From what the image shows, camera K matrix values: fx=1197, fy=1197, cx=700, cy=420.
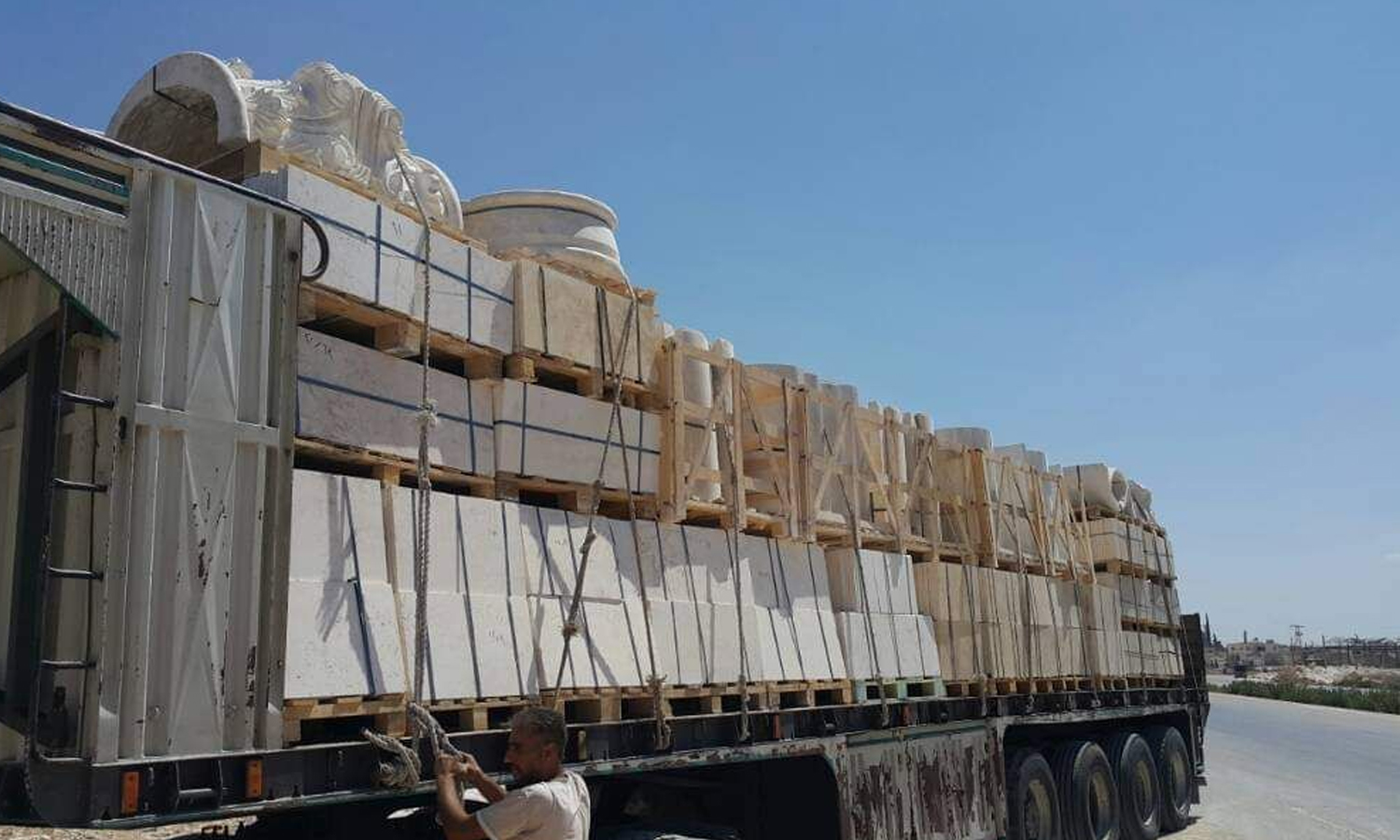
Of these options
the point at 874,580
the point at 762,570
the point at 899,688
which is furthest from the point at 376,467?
the point at 899,688

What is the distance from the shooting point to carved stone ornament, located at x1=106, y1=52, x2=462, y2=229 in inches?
216

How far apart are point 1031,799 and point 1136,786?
2520 millimetres

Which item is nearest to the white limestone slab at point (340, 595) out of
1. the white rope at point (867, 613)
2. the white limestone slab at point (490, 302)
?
the white limestone slab at point (490, 302)

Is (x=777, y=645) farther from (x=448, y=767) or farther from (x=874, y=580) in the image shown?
(x=448, y=767)

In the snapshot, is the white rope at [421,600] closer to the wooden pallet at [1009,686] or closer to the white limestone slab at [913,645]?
the white limestone slab at [913,645]

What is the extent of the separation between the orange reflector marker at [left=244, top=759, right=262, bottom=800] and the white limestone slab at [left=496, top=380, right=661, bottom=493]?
1.82m

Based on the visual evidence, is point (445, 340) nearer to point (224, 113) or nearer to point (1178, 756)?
point (224, 113)

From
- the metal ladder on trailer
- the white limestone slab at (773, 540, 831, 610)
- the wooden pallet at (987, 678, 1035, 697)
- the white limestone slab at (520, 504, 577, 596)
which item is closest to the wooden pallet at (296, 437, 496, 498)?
the white limestone slab at (520, 504, 577, 596)

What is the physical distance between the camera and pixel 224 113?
537 centimetres

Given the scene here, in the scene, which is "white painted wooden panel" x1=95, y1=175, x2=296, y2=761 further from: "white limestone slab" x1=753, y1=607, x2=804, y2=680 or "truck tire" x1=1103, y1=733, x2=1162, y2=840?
"truck tire" x1=1103, y1=733, x2=1162, y2=840

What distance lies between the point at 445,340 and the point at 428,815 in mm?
2061

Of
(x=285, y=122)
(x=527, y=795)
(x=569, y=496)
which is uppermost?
(x=285, y=122)

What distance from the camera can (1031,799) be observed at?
392 inches

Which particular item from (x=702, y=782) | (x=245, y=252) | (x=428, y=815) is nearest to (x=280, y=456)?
(x=245, y=252)
